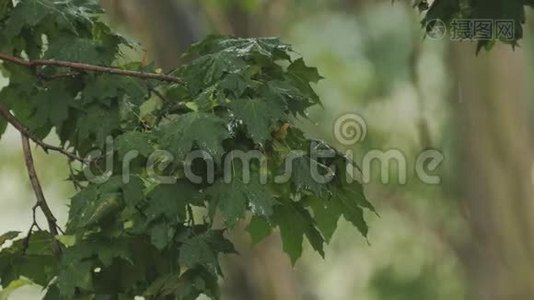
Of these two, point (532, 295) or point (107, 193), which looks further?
point (532, 295)

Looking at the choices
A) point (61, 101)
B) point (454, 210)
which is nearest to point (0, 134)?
point (61, 101)

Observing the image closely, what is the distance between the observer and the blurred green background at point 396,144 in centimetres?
306

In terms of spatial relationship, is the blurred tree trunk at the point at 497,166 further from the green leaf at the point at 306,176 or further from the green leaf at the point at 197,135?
the green leaf at the point at 197,135

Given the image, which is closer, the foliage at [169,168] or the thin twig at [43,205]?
the foliage at [169,168]

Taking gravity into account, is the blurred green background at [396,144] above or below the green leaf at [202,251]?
above

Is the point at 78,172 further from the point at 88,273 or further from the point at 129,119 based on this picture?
the point at 88,273

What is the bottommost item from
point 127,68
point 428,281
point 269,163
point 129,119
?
point 269,163

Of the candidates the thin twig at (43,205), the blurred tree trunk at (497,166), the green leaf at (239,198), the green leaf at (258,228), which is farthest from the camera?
the blurred tree trunk at (497,166)

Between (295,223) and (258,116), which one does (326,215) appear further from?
(258,116)

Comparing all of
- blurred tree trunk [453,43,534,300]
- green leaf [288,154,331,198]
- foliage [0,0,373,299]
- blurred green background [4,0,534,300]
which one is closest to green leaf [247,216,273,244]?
foliage [0,0,373,299]

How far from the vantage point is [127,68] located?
1.33 meters

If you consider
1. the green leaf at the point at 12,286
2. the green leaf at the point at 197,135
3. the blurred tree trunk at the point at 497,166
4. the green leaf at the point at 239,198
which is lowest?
the green leaf at the point at 12,286

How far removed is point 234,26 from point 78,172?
7.55 ft

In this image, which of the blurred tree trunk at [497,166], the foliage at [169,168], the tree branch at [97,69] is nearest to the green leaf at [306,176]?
the foliage at [169,168]
